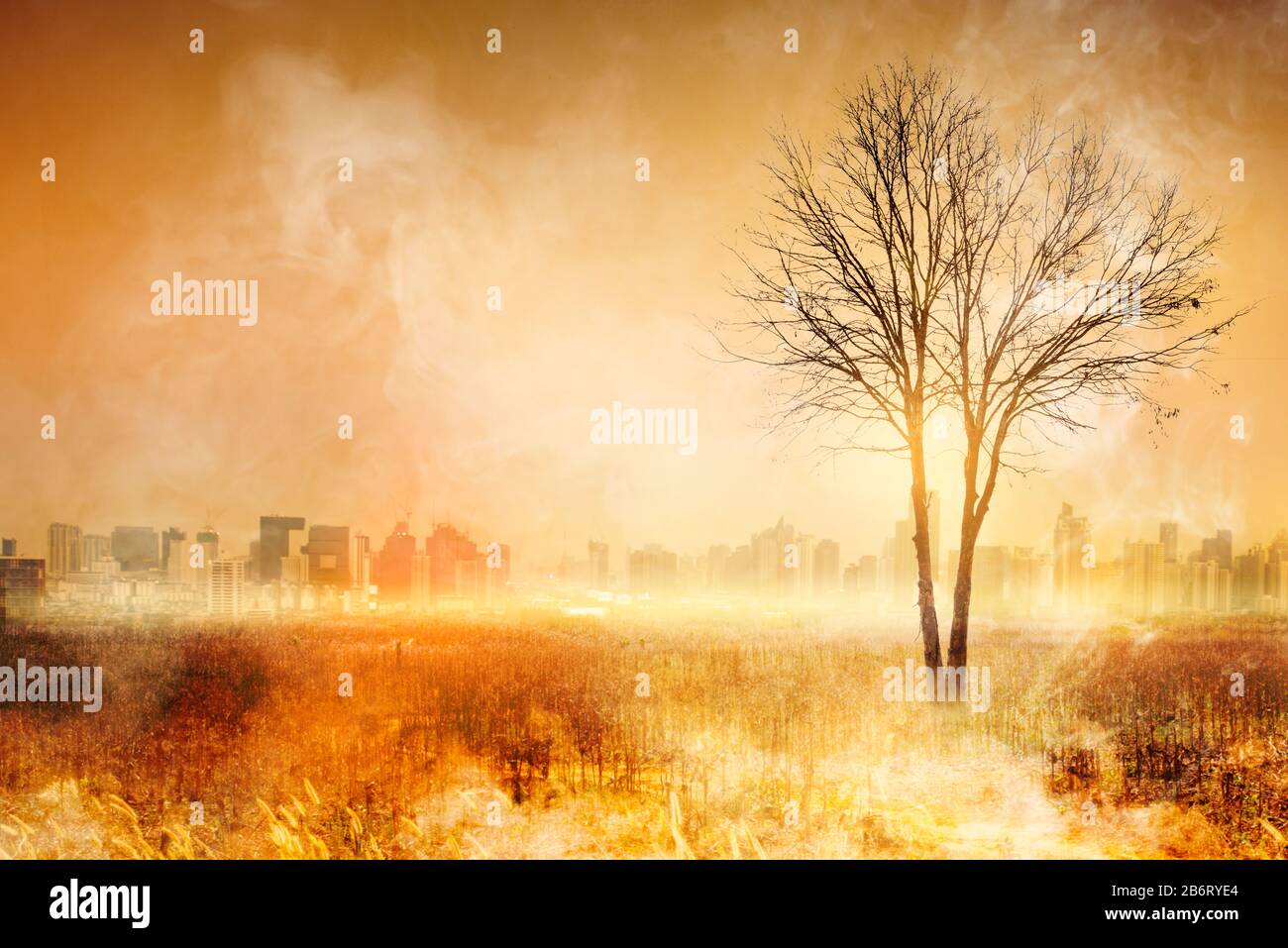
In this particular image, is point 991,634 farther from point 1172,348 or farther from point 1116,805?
point 1172,348

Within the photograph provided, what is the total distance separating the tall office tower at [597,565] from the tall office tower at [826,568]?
3.32m

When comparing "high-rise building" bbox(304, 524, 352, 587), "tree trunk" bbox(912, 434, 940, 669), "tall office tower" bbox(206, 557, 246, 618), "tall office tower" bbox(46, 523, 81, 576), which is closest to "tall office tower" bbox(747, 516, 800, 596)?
"tree trunk" bbox(912, 434, 940, 669)

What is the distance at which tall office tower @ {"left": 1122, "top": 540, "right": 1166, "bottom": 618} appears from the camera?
1128 centimetres

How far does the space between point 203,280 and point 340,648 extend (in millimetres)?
5729

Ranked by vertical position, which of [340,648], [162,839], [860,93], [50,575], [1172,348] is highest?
[860,93]

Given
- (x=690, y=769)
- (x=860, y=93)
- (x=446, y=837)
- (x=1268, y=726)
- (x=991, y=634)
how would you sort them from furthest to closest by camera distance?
(x=991, y=634) → (x=860, y=93) → (x=1268, y=726) → (x=690, y=769) → (x=446, y=837)

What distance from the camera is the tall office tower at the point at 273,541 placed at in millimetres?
10977

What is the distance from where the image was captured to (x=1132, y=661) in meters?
11.2

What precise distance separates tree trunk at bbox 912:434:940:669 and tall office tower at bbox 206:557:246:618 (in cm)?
1010

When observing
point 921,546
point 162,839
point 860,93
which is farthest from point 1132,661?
point 162,839

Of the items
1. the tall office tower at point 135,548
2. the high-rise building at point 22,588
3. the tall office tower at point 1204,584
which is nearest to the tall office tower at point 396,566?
the tall office tower at point 135,548

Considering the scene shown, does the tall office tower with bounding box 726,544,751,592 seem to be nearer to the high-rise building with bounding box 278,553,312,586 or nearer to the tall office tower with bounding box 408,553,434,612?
the tall office tower with bounding box 408,553,434,612

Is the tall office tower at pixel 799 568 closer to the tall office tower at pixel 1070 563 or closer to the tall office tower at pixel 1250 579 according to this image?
the tall office tower at pixel 1070 563

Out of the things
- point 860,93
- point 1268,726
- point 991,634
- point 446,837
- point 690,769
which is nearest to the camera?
point 446,837
